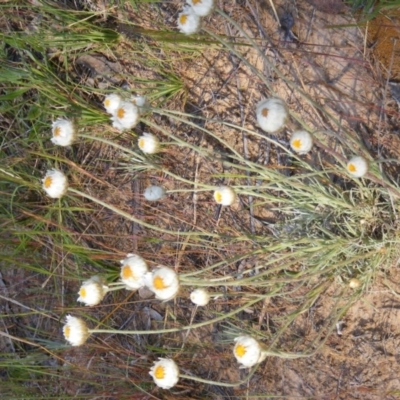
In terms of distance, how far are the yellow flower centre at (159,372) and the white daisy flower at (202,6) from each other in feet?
2.25

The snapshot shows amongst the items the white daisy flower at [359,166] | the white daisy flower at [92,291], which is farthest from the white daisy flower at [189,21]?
the white daisy flower at [92,291]

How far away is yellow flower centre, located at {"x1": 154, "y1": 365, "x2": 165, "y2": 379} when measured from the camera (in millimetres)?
1078

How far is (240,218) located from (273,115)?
569mm

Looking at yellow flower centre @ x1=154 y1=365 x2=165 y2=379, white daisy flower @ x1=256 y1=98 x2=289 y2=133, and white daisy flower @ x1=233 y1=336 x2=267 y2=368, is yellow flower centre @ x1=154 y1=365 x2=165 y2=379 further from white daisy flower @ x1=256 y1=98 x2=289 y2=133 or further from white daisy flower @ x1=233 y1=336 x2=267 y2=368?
white daisy flower @ x1=256 y1=98 x2=289 y2=133

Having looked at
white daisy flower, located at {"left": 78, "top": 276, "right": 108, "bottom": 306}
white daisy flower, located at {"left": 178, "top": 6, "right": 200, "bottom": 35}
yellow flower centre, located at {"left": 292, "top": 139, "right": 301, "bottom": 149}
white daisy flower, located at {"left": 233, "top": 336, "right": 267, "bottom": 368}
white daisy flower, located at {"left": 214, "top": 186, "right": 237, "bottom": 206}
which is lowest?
white daisy flower, located at {"left": 233, "top": 336, "right": 267, "bottom": 368}

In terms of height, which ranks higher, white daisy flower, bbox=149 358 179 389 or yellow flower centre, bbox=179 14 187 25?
yellow flower centre, bbox=179 14 187 25

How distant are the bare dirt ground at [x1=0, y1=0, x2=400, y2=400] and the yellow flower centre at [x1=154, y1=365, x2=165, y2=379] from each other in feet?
0.98

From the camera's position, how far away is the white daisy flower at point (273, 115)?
3.06 ft

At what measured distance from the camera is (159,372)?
108 cm

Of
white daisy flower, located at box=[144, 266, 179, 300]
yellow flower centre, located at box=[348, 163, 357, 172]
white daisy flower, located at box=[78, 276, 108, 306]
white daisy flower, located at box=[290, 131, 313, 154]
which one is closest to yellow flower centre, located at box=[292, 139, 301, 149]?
white daisy flower, located at box=[290, 131, 313, 154]

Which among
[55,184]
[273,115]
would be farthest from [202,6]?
[55,184]

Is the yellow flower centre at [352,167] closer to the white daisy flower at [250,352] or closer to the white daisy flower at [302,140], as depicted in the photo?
the white daisy flower at [302,140]

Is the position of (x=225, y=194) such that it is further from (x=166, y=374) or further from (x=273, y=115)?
(x=166, y=374)

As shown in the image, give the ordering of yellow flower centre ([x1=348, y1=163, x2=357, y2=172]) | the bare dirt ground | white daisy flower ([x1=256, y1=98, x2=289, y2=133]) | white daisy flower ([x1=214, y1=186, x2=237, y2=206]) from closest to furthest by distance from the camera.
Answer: white daisy flower ([x1=256, y1=98, x2=289, y2=133]) < yellow flower centre ([x1=348, y1=163, x2=357, y2=172]) < white daisy flower ([x1=214, y1=186, x2=237, y2=206]) < the bare dirt ground
